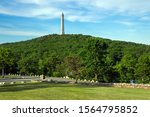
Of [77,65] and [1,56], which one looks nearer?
[77,65]

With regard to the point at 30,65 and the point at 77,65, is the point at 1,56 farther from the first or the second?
the point at 77,65

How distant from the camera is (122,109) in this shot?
14.8 m

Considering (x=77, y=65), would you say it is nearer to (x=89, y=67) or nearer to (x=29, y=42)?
(x=89, y=67)

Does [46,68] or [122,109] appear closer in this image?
[122,109]

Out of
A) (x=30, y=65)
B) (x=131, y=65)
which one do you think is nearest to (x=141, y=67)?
(x=131, y=65)

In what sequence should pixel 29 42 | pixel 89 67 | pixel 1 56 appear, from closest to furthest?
pixel 89 67
pixel 1 56
pixel 29 42

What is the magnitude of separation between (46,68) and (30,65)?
28.4 ft

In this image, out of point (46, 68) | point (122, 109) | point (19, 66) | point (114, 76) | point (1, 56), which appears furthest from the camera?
point (19, 66)

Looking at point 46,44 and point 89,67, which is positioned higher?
point 46,44

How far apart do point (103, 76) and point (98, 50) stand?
4977mm

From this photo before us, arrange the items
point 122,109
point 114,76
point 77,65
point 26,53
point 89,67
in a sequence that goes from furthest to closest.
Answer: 1. point 26,53
2. point 114,76
3. point 89,67
4. point 77,65
5. point 122,109

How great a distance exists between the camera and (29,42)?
149 meters

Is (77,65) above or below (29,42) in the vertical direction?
below

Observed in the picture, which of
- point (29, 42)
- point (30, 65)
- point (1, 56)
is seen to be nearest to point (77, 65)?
point (1, 56)
